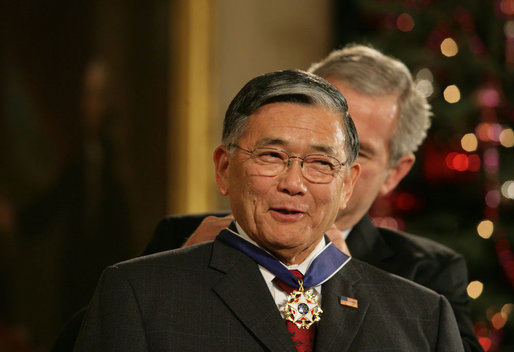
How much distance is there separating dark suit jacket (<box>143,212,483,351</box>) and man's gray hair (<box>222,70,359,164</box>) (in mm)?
791

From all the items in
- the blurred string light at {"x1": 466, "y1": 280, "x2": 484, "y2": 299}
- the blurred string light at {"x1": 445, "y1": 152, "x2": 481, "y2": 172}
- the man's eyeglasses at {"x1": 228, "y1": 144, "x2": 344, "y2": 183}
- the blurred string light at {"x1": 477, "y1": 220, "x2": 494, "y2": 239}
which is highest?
the man's eyeglasses at {"x1": 228, "y1": 144, "x2": 344, "y2": 183}

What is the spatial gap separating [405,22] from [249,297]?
4.14 metres

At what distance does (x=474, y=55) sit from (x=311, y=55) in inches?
53.4

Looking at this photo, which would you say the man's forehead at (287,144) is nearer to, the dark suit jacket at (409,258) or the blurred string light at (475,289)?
the dark suit jacket at (409,258)

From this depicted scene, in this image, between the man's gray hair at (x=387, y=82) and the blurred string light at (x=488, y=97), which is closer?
the man's gray hair at (x=387, y=82)

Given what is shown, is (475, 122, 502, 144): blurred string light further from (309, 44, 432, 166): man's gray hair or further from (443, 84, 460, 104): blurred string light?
(309, 44, 432, 166): man's gray hair

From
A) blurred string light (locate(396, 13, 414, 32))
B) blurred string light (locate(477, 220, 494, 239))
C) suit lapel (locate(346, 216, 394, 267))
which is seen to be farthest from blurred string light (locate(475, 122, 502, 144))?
suit lapel (locate(346, 216, 394, 267))

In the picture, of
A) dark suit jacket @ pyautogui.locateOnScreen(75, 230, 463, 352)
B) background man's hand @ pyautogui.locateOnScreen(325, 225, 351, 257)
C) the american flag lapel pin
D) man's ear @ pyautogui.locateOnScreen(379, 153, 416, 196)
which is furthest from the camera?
man's ear @ pyautogui.locateOnScreen(379, 153, 416, 196)

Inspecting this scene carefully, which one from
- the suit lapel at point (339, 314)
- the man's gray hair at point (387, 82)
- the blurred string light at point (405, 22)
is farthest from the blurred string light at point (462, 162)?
the suit lapel at point (339, 314)

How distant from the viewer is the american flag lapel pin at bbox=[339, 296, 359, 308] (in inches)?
86.0

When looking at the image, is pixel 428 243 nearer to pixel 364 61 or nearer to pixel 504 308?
pixel 364 61

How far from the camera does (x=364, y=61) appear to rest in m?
3.14

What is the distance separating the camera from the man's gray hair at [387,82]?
3.07 meters

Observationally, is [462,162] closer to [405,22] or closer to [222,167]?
[405,22]
